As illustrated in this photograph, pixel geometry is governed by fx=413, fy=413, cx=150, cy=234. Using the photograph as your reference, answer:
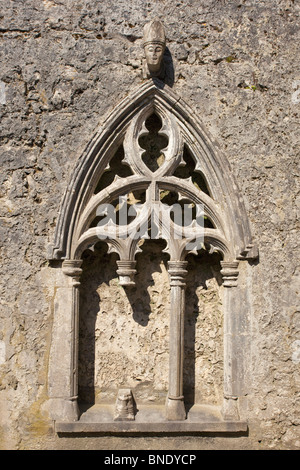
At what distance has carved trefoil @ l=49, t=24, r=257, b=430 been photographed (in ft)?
11.3

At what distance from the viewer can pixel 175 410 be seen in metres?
3.45

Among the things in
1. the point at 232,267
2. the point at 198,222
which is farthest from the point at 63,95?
the point at 232,267

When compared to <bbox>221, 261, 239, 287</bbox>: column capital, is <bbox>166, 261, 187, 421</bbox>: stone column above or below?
below

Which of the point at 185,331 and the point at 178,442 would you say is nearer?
the point at 178,442

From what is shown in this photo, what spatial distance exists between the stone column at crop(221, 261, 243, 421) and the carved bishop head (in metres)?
1.77

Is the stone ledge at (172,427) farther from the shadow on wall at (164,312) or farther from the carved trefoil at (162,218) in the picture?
the shadow on wall at (164,312)

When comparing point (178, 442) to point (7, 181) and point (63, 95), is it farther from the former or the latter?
point (63, 95)

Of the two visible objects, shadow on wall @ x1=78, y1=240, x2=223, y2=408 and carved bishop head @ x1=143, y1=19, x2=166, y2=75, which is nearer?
carved bishop head @ x1=143, y1=19, x2=166, y2=75

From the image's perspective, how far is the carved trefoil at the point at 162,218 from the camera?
344 centimetres

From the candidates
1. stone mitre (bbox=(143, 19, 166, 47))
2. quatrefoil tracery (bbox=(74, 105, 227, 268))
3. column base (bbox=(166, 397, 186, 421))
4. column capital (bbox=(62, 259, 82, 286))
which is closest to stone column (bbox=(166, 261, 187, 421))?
column base (bbox=(166, 397, 186, 421))

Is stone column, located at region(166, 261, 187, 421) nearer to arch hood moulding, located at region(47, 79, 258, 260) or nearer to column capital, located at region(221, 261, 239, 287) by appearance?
column capital, located at region(221, 261, 239, 287)

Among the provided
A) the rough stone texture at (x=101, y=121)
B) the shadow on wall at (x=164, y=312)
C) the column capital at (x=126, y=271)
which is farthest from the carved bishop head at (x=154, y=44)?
the column capital at (x=126, y=271)

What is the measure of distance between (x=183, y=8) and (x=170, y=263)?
2.21 meters

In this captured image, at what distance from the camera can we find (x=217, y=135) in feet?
11.6
